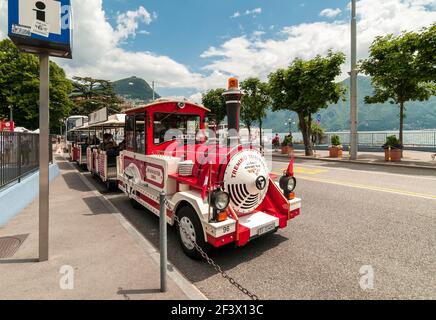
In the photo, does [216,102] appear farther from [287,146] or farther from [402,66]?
[402,66]

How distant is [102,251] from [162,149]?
2755mm

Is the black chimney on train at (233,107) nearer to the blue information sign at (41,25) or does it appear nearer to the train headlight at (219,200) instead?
the train headlight at (219,200)

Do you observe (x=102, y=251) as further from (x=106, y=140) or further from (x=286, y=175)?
(x=106, y=140)

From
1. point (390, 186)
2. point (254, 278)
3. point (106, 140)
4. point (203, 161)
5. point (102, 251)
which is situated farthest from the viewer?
point (106, 140)

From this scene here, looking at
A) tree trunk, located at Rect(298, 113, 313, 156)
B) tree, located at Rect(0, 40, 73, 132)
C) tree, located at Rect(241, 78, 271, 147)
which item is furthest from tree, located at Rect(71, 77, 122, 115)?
tree trunk, located at Rect(298, 113, 313, 156)

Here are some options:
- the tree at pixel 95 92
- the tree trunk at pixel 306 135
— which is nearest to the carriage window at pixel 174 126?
the tree trunk at pixel 306 135

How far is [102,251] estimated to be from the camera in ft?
14.0

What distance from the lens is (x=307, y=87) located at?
19.9 metres

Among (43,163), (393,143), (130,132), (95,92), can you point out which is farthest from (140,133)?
(95,92)

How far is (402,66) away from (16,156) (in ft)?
60.9

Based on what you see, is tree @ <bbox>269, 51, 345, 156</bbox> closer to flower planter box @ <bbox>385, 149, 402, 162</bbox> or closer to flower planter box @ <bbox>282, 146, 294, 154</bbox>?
flower planter box @ <bbox>282, 146, 294, 154</bbox>

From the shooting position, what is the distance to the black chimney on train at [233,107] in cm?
451

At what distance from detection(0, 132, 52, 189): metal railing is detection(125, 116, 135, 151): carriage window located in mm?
3031
